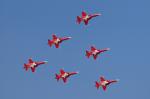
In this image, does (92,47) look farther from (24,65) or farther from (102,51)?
(24,65)

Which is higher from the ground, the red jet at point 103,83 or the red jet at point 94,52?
the red jet at point 94,52

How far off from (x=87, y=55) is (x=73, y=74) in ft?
17.1

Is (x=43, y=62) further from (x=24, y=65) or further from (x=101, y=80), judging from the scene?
(x=101, y=80)

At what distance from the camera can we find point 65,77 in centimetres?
12594

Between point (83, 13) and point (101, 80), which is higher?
point (83, 13)

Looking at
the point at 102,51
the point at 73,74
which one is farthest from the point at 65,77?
the point at 102,51

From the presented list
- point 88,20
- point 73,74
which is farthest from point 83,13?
point 73,74

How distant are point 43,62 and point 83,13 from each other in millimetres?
13907

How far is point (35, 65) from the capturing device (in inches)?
5025

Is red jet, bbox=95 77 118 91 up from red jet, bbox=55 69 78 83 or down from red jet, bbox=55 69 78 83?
down

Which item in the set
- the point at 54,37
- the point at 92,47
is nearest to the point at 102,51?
the point at 92,47

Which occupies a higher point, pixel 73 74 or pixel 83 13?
pixel 83 13

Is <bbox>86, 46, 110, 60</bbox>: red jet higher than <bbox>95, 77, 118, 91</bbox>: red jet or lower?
higher

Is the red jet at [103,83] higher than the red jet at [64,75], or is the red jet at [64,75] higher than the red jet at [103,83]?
the red jet at [64,75]
